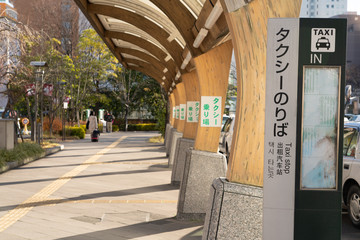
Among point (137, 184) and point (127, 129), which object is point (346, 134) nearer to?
point (137, 184)

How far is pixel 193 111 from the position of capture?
42.3 ft

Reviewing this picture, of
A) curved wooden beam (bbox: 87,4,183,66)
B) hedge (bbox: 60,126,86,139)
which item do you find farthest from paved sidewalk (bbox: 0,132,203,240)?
hedge (bbox: 60,126,86,139)

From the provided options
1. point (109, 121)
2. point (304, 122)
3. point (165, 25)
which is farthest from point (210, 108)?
point (109, 121)

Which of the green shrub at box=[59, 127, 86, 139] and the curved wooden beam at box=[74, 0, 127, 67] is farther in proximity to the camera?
the green shrub at box=[59, 127, 86, 139]

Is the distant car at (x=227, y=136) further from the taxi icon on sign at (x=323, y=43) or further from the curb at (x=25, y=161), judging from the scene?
the taxi icon on sign at (x=323, y=43)

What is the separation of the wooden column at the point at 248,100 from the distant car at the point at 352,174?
11.4 ft

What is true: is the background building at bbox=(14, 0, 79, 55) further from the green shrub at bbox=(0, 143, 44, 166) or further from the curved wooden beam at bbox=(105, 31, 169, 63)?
the curved wooden beam at bbox=(105, 31, 169, 63)

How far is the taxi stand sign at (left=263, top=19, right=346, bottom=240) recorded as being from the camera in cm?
372

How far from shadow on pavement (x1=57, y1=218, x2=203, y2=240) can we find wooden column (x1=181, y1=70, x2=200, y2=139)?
4.98 meters

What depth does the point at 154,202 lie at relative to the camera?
33.5ft

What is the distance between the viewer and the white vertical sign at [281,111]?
3.72m

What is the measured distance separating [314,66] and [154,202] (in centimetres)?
686

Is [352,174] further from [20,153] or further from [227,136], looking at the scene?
[227,136]

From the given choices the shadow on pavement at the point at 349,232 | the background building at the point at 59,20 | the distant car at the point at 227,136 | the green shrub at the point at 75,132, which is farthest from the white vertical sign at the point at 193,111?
the background building at the point at 59,20
